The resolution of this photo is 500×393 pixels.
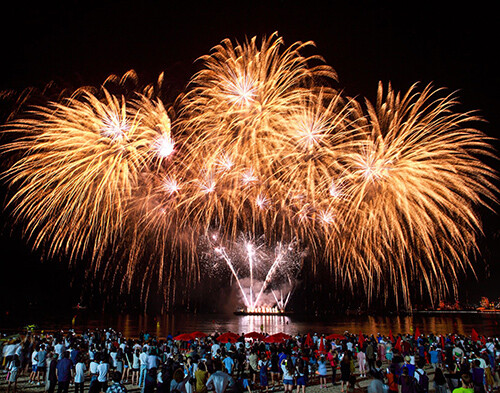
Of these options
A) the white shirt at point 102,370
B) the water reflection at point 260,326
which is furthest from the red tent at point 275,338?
the water reflection at point 260,326

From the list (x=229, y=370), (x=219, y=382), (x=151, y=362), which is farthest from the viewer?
(x=151, y=362)

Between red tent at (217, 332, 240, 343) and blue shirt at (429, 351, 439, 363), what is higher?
red tent at (217, 332, 240, 343)

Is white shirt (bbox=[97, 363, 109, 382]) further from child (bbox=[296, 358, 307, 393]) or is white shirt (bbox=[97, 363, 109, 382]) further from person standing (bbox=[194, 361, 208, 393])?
child (bbox=[296, 358, 307, 393])

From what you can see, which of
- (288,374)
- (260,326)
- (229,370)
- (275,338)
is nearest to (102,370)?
(229,370)

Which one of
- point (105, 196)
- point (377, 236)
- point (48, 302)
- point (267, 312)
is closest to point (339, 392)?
point (377, 236)

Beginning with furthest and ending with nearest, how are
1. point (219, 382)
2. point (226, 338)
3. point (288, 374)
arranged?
point (226, 338)
point (288, 374)
point (219, 382)

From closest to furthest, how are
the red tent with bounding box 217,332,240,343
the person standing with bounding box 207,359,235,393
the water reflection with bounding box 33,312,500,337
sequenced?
the person standing with bounding box 207,359,235,393 → the red tent with bounding box 217,332,240,343 → the water reflection with bounding box 33,312,500,337

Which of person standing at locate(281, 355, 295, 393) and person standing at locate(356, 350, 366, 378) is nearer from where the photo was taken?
person standing at locate(281, 355, 295, 393)

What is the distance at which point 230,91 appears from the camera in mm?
17891

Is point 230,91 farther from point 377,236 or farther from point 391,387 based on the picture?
point 391,387

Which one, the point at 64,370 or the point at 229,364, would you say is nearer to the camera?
the point at 64,370

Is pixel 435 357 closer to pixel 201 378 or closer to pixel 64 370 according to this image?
pixel 201 378

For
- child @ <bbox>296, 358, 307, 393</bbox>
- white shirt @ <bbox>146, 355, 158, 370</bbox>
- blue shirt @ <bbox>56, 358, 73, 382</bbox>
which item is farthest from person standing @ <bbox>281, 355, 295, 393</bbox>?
blue shirt @ <bbox>56, 358, 73, 382</bbox>

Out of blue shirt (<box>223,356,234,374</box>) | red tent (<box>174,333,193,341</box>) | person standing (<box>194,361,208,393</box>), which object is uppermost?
red tent (<box>174,333,193,341</box>)
